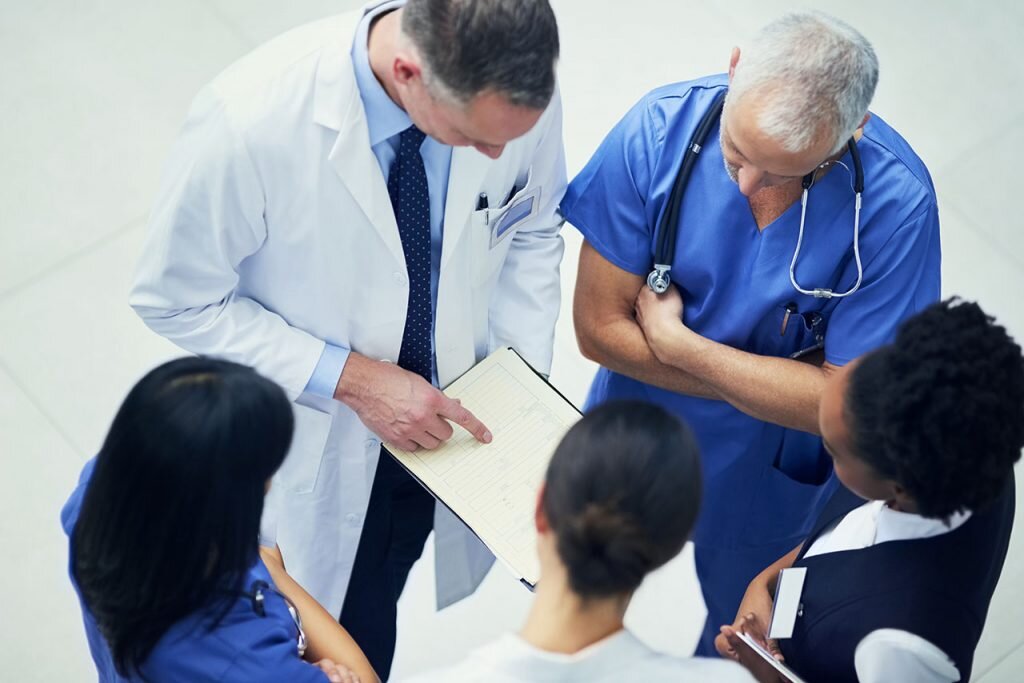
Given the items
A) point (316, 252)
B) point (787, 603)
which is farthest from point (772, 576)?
point (316, 252)

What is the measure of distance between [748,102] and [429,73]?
1.44 feet

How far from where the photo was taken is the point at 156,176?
299 cm

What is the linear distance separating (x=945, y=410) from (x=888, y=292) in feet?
1.34

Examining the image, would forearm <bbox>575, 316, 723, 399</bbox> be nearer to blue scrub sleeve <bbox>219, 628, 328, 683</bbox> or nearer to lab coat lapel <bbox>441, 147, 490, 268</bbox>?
lab coat lapel <bbox>441, 147, 490, 268</bbox>

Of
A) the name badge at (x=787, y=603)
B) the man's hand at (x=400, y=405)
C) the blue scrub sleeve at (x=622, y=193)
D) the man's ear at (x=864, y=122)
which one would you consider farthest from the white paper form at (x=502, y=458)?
the man's ear at (x=864, y=122)

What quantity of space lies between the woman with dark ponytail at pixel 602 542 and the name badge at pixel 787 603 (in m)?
0.44

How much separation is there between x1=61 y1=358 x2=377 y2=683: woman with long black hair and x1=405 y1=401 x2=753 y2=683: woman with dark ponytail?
10.5 inches

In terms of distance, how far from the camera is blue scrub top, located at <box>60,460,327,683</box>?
1303mm

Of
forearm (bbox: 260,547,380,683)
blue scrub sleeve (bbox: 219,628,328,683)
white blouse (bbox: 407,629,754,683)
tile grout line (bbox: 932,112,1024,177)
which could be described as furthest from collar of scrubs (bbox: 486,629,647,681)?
tile grout line (bbox: 932,112,1024,177)

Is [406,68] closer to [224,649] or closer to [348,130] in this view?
[348,130]

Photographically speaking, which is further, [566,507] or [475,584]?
[475,584]

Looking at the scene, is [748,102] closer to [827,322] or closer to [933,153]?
[827,322]

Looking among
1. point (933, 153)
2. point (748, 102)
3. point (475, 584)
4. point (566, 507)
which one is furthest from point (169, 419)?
point (933, 153)

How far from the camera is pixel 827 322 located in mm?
1770
